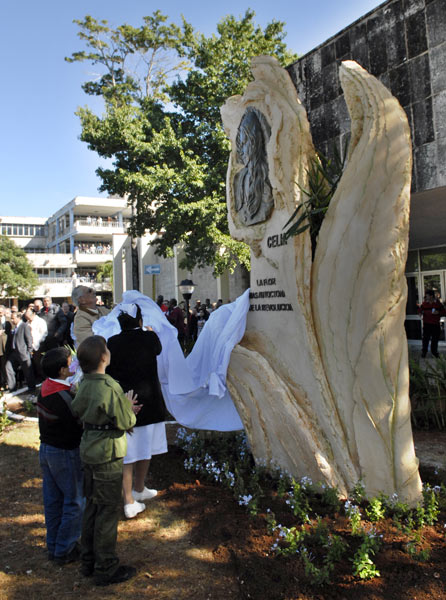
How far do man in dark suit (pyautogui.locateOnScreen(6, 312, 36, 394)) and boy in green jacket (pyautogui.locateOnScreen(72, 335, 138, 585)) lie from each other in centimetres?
688

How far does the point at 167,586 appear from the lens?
9.71 feet

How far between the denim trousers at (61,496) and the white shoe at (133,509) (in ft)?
2.10

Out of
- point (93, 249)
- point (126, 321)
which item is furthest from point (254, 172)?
point (93, 249)

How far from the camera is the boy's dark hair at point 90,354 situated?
3063 mm

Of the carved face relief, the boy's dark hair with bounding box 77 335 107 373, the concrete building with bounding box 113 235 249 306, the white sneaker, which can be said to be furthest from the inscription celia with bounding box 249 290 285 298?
the concrete building with bounding box 113 235 249 306

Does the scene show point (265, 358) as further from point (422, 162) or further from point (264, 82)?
point (422, 162)

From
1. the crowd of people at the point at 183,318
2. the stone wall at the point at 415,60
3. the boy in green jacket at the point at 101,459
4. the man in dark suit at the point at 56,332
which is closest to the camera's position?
the boy in green jacket at the point at 101,459

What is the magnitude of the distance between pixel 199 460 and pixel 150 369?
148 cm

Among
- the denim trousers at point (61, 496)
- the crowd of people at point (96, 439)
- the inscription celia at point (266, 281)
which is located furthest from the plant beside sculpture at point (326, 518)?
the inscription celia at point (266, 281)

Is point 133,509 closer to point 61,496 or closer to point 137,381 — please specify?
point 61,496

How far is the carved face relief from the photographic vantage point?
4656 millimetres

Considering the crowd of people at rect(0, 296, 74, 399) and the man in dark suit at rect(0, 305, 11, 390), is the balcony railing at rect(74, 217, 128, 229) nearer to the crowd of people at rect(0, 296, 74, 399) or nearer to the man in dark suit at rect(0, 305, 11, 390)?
the man in dark suit at rect(0, 305, 11, 390)

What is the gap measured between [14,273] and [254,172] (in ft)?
113

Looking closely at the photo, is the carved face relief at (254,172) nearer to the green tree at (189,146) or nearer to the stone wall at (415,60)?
the stone wall at (415,60)
